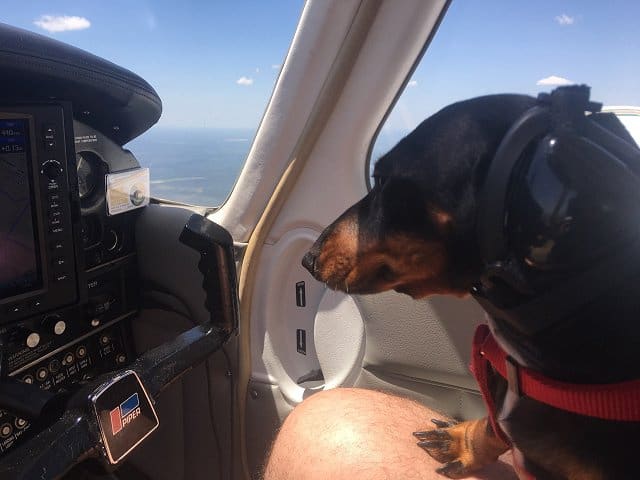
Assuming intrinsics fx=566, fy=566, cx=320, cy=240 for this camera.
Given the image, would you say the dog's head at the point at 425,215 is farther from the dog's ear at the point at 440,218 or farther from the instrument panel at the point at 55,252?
the instrument panel at the point at 55,252

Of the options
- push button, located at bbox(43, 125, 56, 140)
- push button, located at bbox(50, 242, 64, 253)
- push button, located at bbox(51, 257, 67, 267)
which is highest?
push button, located at bbox(43, 125, 56, 140)

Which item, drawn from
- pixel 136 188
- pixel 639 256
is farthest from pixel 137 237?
pixel 639 256

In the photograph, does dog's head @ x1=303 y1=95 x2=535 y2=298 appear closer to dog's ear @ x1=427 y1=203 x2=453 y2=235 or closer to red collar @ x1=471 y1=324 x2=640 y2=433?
dog's ear @ x1=427 y1=203 x2=453 y2=235

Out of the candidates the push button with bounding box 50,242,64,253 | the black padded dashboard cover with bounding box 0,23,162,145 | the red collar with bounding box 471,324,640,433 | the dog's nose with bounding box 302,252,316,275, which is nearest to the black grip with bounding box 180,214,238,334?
the dog's nose with bounding box 302,252,316,275

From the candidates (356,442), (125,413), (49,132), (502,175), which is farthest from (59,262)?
(502,175)

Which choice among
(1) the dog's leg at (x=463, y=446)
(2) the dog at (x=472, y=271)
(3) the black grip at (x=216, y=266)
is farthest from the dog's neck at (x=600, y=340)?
(3) the black grip at (x=216, y=266)

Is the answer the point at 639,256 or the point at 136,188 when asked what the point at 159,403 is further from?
the point at 639,256
